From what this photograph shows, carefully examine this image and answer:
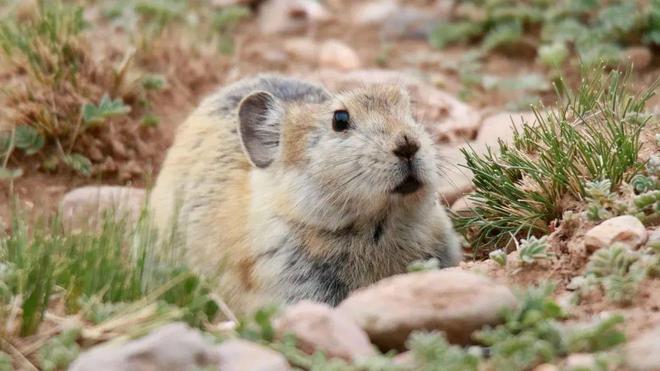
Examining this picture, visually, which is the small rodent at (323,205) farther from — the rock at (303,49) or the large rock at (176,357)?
the rock at (303,49)

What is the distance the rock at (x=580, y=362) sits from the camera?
3607 mm

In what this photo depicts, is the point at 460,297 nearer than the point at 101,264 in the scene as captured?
Yes

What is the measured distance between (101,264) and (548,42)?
5.91m

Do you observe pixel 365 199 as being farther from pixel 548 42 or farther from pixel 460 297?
pixel 548 42

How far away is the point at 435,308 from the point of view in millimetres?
4039

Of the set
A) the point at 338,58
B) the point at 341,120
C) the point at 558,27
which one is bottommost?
the point at 338,58

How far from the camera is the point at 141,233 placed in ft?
16.3

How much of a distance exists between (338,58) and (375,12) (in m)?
1.61

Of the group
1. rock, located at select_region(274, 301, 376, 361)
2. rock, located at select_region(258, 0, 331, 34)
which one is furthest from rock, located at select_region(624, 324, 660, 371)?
rock, located at select_region(258, 0, 331, 34)

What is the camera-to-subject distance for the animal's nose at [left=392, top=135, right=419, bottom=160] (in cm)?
531

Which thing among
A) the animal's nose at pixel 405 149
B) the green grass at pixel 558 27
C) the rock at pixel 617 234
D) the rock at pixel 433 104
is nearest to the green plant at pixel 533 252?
the rock at pixel 617 234

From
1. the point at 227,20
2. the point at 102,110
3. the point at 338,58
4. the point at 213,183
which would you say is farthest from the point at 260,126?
the point at 227,20

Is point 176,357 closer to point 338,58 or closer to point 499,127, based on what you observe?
point 499,127

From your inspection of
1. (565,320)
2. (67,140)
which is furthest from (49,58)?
(565,320)
